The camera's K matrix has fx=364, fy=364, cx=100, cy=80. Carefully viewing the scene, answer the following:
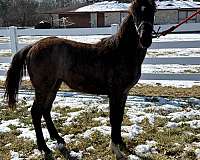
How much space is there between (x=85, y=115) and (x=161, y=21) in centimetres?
4067

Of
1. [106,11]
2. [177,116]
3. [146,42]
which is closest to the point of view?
[146,42]

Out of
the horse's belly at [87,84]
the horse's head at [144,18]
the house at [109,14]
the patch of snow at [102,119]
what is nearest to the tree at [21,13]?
the house at [109,14]

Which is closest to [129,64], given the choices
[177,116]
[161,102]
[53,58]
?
[53,58]

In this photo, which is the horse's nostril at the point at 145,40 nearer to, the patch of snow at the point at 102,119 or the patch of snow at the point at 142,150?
the patch of snow at the point at 142,150

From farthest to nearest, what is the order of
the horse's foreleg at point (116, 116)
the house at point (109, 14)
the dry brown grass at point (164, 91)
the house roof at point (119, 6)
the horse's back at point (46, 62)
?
the house roof at point (119, 6) → the house at point (109, 14) → the dry brown grass at point (164, 91) → the horse's back at point (46, 62) → the horse's foreleg at point (116, 116)

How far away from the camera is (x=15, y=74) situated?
17.8ft

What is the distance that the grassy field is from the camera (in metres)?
5.02

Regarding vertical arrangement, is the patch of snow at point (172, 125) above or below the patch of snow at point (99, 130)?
above

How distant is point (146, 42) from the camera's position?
4387 millimetres

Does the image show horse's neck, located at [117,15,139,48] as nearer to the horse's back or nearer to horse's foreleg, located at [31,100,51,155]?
the horse's back

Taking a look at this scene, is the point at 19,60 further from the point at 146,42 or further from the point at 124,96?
the point at 146,42

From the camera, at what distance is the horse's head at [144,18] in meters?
4.40

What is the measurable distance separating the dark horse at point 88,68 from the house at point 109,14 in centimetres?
3851

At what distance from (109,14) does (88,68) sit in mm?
41512
